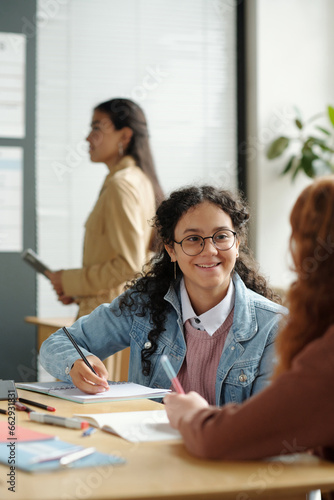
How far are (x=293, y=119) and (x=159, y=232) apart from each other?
2237mm

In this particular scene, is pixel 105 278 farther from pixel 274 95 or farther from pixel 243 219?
pixel 274 95

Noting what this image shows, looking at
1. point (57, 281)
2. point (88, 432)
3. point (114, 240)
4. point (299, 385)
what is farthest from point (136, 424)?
point (57, 281)

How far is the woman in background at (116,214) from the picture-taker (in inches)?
102

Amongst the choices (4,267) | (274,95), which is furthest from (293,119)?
(4,267)

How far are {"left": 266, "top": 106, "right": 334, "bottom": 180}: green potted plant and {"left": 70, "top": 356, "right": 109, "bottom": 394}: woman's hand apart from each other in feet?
7.95

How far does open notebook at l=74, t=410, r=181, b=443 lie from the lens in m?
1.18

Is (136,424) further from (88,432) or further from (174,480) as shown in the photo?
(174,480)

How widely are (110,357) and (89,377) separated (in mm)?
1086

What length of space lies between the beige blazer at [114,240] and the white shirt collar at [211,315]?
0.74m

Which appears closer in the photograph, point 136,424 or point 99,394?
point 136,424

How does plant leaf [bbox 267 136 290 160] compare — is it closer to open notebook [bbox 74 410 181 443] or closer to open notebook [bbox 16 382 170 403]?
open notebook [bbox 16 382 170 403]

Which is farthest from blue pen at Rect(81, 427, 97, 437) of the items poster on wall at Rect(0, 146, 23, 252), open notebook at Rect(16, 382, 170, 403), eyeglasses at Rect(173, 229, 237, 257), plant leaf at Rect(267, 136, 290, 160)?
plant leaf at Rect(267, 136, 290, 160)

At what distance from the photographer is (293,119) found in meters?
3.97

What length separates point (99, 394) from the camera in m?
1.58
